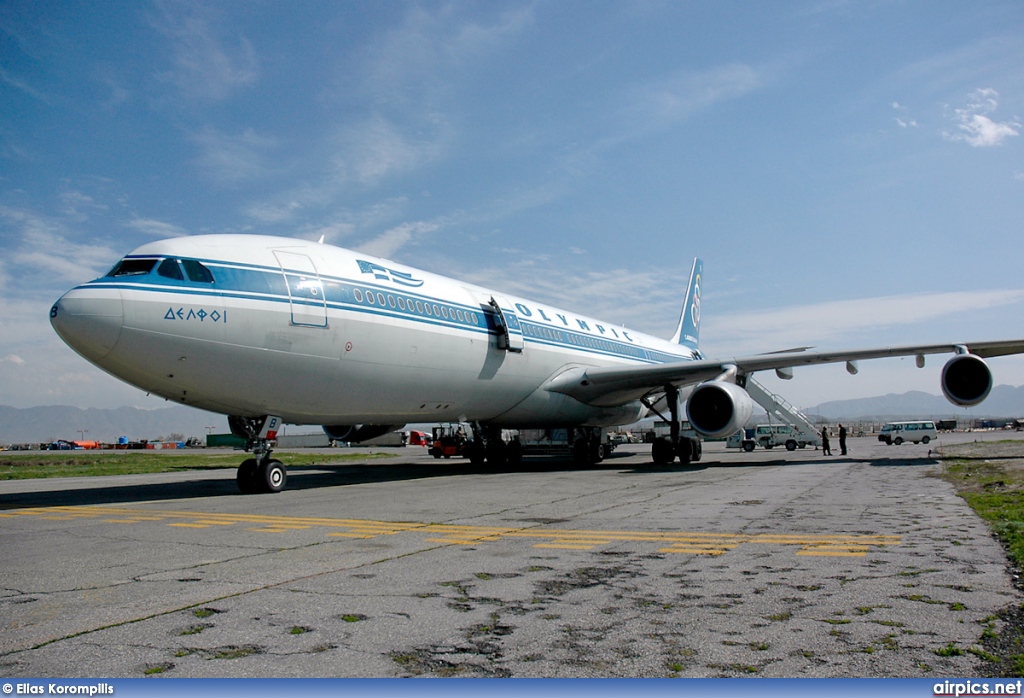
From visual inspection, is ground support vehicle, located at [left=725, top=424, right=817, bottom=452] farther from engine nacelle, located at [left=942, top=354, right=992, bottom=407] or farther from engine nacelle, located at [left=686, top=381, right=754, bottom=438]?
engine nacelle, located at [left=686, top=381, right=754, bottom=438]

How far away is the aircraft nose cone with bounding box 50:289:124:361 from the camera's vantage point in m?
9.88

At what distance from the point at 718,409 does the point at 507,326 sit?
594cm

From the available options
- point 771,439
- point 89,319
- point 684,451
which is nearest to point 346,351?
point 89,319

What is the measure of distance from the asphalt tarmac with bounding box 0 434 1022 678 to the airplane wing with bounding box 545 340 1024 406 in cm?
969

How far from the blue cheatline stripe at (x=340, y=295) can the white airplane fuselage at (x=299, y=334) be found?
0.08 ft

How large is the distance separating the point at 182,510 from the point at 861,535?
931 cm

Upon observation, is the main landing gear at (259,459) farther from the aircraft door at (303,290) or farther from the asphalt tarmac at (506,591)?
the asphalt tarmac at (506,591)

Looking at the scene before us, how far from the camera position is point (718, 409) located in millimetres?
17938

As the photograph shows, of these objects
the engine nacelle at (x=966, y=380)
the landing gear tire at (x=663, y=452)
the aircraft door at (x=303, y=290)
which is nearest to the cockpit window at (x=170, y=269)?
the aircraft door at (x=303, y=290)

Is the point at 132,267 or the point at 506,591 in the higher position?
the point at 132,267

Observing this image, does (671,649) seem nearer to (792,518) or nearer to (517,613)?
(517,613)

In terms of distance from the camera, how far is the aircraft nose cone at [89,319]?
9.88 meters

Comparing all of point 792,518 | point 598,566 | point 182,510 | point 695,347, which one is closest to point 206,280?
point 182,510
